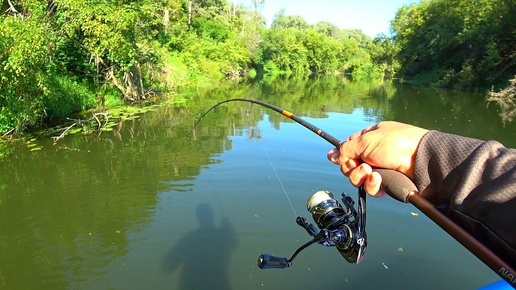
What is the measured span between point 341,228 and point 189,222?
12.6ft

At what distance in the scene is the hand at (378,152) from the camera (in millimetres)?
1417

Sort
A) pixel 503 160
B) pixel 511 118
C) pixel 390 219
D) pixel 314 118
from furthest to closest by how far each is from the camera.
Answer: pixel 511 118 → pixel 314 118 → pixel 390 219 → pixel 503 160

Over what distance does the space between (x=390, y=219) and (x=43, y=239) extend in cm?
480

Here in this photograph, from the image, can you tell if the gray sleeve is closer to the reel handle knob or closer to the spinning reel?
the spinning reel

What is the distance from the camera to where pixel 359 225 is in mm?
1842

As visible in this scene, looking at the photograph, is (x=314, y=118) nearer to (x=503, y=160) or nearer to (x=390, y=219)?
(x=390, y=219)

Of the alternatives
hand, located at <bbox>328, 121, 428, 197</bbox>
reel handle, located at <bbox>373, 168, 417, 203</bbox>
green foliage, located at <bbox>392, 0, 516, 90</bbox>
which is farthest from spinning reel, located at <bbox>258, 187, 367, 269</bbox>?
green foliage, located at <bbox>392, 0, 516, 90</bbox>

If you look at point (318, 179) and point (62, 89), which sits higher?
point (62, 89)

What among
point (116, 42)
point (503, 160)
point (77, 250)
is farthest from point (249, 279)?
point (116, 42)

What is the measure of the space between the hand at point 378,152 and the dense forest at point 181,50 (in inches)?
325

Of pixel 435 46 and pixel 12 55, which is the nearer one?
pixel 12 55

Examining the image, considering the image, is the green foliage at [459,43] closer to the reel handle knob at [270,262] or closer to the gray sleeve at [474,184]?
the reel handle knob at [270,262]

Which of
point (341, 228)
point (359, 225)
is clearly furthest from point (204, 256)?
point (359, 225)

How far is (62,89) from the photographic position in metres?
11.5
